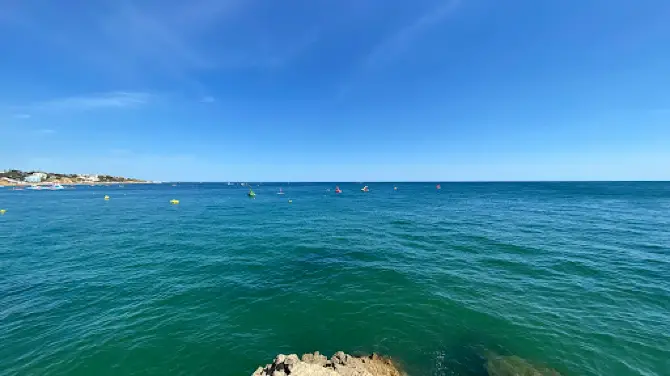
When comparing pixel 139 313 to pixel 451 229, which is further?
pixel 451 229

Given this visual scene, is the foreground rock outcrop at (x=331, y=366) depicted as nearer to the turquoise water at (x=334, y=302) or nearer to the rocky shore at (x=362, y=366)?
the rocky shore at (x=362, y=366)

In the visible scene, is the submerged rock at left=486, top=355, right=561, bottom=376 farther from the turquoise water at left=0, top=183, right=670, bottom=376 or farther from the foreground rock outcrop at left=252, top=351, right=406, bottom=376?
the foreground rock outcrop at left=252, top=351, right=406, bottom=376

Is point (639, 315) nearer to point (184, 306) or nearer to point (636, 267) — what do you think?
point (636, 267)

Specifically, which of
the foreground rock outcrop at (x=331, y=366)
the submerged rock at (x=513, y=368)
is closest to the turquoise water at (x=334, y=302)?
the submerged rock at (x=513, y=368)

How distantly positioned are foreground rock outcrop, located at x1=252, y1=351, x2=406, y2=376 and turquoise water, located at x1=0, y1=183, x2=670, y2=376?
1.29 m

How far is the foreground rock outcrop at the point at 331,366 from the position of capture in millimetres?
8844

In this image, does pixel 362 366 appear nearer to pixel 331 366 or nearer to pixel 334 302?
pixel 331 366

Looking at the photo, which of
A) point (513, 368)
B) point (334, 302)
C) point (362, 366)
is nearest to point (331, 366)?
point (362, 366)

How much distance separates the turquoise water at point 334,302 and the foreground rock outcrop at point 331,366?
1.29m

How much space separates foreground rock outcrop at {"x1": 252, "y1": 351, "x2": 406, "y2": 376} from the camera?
884 cm

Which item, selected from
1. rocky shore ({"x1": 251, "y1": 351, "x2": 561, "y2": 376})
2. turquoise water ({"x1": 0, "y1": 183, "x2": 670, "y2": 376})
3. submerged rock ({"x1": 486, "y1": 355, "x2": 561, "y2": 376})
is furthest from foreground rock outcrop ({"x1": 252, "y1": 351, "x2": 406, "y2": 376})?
submerged rock ({"x1": 486, "y1": 355, "x2": 561, "y2": 376})

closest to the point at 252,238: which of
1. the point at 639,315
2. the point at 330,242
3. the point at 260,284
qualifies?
the point at 330,242

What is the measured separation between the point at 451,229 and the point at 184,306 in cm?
3347

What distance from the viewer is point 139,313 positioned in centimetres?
1575
